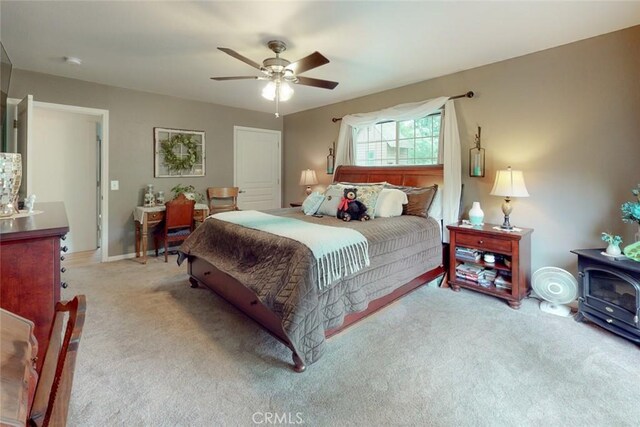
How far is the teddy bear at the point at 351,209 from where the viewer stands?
10.7 feet

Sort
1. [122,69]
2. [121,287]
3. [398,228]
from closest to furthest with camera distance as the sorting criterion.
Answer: [398,228] < [121,287] < [122,69]

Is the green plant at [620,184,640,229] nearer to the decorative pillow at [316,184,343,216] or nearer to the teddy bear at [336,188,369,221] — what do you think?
the teddy bear at [336,188,369,221]

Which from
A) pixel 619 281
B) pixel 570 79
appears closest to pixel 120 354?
pixel 619 281

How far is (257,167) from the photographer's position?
600 cm

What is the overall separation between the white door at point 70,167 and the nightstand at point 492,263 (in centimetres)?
540

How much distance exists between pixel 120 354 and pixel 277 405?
1.23 metres

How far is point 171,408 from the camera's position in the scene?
169 cm

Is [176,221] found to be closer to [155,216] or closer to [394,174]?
[155,216]

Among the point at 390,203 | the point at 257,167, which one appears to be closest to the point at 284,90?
the point at 390,203

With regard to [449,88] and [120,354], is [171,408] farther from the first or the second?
[449,88]

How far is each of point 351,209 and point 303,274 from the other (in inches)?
55.4

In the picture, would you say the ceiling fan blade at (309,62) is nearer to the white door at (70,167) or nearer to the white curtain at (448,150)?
the white curtain at (448,150)

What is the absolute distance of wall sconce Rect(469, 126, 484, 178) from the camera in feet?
11.6
